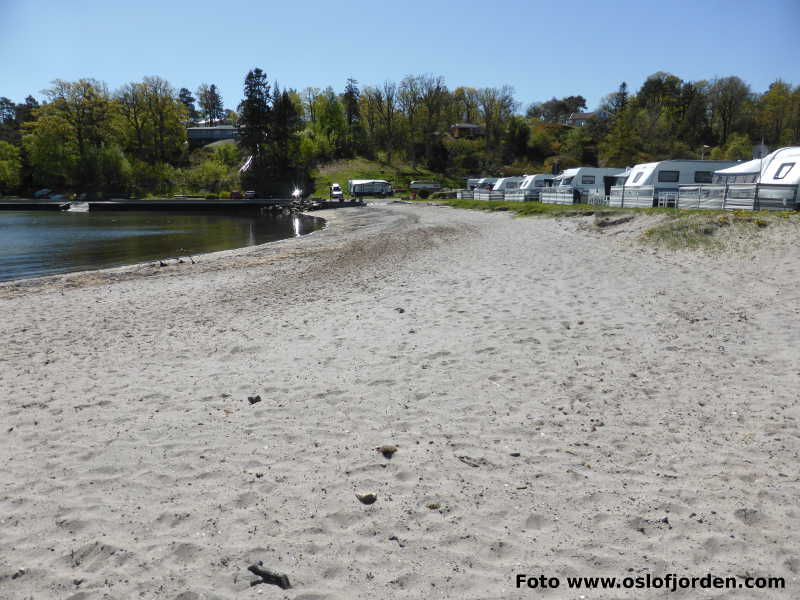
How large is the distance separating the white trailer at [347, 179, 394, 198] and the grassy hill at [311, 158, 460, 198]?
977 cm

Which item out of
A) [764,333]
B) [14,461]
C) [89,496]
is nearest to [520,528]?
[89,496]

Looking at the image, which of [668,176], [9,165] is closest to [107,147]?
[9,165]

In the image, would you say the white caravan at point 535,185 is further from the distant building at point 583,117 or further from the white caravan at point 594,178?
the distant building at point 583,117

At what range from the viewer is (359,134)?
106188mm

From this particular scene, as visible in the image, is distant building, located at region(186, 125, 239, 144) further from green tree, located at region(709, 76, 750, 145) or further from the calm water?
green tree, located at region(709, 76, 750, 145)

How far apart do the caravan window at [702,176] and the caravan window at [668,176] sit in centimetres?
114

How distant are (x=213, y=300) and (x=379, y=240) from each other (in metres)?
14.2

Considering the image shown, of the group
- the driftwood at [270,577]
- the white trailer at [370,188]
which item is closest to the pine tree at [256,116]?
the white trailer at [370,188]

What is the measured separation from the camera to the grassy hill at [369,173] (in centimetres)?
8825

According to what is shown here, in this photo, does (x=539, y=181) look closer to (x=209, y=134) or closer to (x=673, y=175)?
(x=673, y=175)

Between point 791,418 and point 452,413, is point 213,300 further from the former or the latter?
point 791,418

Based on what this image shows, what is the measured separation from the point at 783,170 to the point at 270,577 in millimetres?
27631

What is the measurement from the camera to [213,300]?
11.9 metres

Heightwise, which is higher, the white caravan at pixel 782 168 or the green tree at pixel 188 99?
the green tree at pixel 188 99
